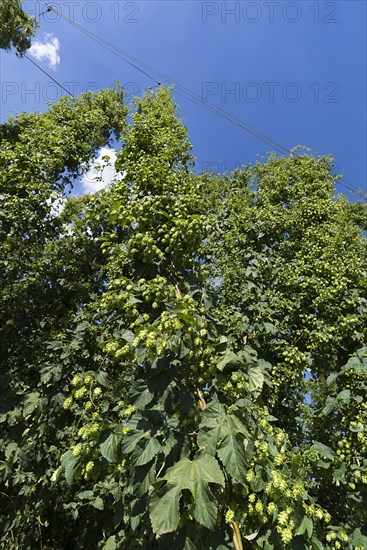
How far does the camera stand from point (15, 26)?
727 centimetres

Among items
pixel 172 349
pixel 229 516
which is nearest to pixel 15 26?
pixel 172 349

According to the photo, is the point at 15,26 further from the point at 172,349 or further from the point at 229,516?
the point at 229,516

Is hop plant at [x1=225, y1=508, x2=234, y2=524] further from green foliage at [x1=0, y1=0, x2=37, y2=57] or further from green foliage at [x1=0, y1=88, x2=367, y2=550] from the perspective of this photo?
green foliage at [x1=0, y1=0, x2=37, y2=57]

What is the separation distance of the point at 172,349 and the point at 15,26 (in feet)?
28.0

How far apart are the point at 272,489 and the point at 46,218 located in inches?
211

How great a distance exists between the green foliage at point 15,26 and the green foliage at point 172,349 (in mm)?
1698

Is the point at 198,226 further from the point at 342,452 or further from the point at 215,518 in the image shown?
the point at 342,452

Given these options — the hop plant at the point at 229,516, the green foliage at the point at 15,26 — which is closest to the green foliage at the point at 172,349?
the hop plant at the point at 229,516

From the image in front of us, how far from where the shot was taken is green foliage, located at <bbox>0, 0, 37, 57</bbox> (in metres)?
7.09

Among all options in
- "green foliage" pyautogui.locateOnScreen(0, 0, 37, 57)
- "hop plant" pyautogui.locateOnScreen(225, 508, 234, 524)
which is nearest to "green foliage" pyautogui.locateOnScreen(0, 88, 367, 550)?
"hop plant" pyautogui.locateOnScreen(225, 508, 234, 524)

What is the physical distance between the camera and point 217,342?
2166 mm

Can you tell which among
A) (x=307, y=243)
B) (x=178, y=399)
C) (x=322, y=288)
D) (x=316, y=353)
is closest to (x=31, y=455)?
(x=178, y=399)

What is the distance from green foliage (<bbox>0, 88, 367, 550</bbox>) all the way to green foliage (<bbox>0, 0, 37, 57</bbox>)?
5.57 feet

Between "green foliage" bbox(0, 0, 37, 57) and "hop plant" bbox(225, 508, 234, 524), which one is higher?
"green foliage" bbox(0, 0, 37, 57)
